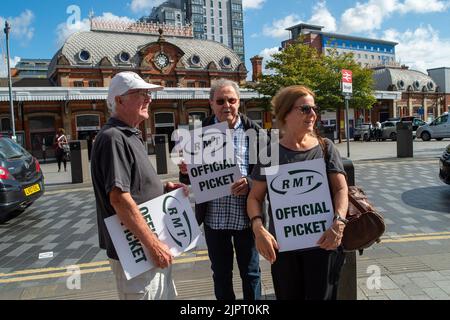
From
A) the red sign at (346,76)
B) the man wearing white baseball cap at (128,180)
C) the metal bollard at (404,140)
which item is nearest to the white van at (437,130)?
the metal bollard at (404,140)

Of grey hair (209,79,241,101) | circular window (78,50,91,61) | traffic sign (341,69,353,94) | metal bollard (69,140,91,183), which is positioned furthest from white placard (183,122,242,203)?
circular window (78,50,91,61)

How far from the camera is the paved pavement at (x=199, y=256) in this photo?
3.54 metres

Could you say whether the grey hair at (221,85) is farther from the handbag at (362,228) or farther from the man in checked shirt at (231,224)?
the handbag at (362,228)

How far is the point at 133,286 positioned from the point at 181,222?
0.49 metres

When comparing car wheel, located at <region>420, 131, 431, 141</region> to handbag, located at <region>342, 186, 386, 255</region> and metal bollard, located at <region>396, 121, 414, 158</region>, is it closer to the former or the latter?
metal bollard, located at <region>396, 121, 414, 158</region>

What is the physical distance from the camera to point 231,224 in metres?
2.77

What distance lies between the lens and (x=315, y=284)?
227cm

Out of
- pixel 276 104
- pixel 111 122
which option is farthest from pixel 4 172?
pixel 276 104

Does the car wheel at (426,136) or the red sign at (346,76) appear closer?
the red sign at (346,76)

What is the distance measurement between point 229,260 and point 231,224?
11.7 inches

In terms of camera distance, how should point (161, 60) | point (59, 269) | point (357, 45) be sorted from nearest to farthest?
point (59, 269) → point (161, 60) → point (357, 45)

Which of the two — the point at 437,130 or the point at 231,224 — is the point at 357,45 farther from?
the point at 231,224

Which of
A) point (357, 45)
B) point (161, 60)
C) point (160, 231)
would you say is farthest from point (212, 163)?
point (357, 45)

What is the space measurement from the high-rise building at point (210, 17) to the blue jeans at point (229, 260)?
11609 centimetres
